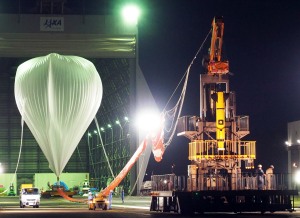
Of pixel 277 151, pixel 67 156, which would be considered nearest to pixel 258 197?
pixel 67 156

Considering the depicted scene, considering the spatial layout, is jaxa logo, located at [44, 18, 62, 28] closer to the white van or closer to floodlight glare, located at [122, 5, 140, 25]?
floodlight glare, located at [122, 5, 140, 25]

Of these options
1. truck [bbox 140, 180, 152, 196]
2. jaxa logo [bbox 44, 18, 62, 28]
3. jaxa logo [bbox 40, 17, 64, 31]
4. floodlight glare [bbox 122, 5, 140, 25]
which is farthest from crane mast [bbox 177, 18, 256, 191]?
truck [bbox 140, 180, 152, 196]

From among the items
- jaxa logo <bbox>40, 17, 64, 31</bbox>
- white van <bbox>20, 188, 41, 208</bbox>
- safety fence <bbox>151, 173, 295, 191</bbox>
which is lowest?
white van <bbox>20, 188, 41, 208</bbox>

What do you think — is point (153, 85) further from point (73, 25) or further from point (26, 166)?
point (26, 166)

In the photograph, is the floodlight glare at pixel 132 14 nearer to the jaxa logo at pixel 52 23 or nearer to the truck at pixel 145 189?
the jaxa logo at pixel 52 23

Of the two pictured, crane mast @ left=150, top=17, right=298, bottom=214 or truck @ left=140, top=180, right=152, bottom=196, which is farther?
truck @ left=140, top=180, right=152, bottom=196

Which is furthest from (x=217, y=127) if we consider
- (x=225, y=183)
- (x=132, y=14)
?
(x=132, y=14)

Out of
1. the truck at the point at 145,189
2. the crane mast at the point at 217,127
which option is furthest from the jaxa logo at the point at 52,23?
the crane mast at the point at 217,127
